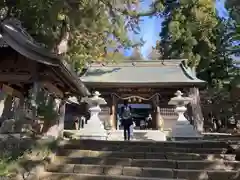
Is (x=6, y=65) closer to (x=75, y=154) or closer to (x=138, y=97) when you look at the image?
(x=75, y=154)

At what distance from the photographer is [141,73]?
57.2 ft

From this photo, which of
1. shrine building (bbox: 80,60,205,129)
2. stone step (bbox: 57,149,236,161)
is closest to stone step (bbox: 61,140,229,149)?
stone step (bbox: 57,149,236,161)

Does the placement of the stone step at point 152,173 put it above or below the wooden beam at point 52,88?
below

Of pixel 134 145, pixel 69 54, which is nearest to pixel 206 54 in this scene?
pixel 69 54

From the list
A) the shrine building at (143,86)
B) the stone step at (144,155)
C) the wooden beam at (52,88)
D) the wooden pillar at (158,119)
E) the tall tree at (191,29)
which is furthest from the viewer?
the tall tree at (191,29)

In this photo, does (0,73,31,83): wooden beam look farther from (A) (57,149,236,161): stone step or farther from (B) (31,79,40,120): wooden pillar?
(A) (57,149,236,161): stone step

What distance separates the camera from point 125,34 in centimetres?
1229

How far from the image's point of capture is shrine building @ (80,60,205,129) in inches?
591

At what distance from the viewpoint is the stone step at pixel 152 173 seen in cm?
582

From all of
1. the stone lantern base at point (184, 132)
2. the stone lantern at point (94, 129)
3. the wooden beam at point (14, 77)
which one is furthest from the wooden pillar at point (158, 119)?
the wooden beam at point (14, 77)

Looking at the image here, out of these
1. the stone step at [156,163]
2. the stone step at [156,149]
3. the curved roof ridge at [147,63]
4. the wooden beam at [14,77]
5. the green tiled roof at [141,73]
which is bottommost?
the stone step at [156,163]

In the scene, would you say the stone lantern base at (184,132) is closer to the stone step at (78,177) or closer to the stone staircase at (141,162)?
the stone staircase at (141,162)

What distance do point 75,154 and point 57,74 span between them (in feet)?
7.48

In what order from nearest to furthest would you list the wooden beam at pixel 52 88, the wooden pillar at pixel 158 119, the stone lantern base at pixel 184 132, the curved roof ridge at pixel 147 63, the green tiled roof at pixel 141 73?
the wooden beam at pixel 52 88 < the stone lantern base at pixel 184 132 < the green tiled roof at pixel 141 73 < the wooden pillar at pixel 158 119 < the curved roof ridge at pixel 147 63
